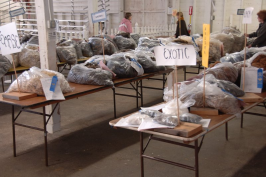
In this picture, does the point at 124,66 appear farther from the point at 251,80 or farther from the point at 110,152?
the point at 251,80

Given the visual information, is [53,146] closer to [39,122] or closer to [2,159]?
[2,159]

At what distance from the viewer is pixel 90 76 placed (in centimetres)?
367

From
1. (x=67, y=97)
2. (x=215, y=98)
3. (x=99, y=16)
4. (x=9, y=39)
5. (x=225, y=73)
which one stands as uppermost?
(x=99, y=16)

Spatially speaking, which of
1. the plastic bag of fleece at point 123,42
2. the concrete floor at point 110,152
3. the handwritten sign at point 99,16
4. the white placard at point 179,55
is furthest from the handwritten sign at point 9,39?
the plastic bag of fleece at point 123,42

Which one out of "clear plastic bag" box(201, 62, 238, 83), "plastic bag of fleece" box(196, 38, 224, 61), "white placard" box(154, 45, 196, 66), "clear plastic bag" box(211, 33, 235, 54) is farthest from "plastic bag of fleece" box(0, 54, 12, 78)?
"clear plastic bag" box(211, 33, 235, 54)

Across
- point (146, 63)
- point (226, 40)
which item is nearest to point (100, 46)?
point (146, 63)

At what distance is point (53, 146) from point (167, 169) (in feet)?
4.76

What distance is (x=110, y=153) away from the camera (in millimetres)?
3568

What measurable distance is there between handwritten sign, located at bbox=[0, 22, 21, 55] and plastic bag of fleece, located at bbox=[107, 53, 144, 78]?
1275mm

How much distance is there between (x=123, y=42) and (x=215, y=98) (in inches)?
157

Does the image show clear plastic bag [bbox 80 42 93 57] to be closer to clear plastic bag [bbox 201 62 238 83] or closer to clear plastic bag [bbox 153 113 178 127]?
clear plastic bag [bbox 201 62 238 83]

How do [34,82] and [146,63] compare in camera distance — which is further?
[146,63]

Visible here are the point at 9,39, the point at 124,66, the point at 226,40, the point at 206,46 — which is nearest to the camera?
the point at 206,46

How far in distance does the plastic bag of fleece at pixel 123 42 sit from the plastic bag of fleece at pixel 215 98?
3755 millimetres
